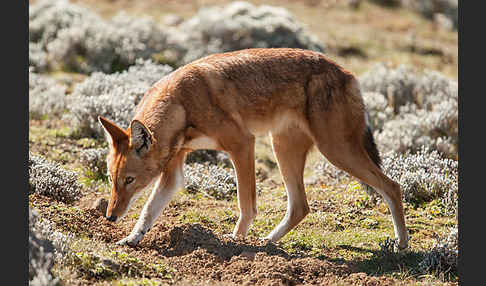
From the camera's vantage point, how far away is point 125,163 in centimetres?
627

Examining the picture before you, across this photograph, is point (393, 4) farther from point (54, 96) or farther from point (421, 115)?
point (54, 96)

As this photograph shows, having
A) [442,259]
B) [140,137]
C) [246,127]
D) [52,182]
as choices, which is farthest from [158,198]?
[442,259]

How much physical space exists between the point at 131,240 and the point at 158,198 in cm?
63

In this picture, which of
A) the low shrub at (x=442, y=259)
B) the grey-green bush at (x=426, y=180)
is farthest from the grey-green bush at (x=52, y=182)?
the low shrub at (x=442, y=259)

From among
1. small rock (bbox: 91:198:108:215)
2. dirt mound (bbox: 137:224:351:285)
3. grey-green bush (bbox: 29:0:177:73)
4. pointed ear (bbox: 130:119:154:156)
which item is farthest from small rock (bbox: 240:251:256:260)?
grey-green bush (bbox: 29:0:177:73)

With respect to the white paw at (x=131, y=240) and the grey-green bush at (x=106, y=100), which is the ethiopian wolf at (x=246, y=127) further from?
the grey-green bush at (x=106, y=100)

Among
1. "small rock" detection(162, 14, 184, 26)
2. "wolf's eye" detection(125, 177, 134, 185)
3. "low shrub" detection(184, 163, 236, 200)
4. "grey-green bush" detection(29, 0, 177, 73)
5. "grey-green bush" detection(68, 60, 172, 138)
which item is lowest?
"small rock" detection(162, 14, 184, 26)

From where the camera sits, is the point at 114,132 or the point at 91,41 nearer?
the point at 114,132

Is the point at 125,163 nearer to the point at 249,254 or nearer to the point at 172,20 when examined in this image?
the point at 249,254

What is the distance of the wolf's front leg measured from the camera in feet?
21.6

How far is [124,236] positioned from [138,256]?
36.4 inches

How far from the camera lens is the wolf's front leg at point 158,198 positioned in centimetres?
657

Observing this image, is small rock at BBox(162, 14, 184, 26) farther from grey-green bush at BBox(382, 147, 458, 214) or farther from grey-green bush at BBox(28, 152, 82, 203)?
grey-green bush at BBox(382, 147, 458, 214)

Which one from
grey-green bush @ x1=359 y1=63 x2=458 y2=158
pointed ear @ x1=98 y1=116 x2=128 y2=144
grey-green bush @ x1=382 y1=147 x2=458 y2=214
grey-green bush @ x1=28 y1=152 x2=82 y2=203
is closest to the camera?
pointed ear @ x1=98 y1=116 x2=128 y2=144
